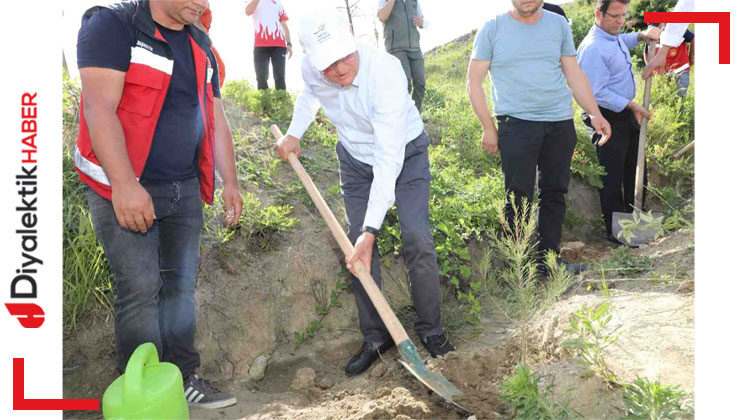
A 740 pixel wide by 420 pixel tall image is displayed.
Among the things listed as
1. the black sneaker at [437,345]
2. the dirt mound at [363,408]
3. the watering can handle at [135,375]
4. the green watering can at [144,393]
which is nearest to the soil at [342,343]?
the dirt mound at [363,408]

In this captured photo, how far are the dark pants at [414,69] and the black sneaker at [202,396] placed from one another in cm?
418

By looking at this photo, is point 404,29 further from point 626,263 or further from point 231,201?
point 231,201

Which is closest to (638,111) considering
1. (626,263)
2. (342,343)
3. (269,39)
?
(626,263)

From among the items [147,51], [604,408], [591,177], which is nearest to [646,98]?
[591,177]

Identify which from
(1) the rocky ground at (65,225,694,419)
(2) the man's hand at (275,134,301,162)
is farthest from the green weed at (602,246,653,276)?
(2) the man's hand at (275,134,301,162)

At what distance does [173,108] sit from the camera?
2.69m

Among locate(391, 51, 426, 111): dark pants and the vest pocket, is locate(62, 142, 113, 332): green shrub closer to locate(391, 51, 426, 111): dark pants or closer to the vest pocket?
the vest pocket

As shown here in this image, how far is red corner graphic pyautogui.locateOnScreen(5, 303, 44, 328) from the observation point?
2430 mm

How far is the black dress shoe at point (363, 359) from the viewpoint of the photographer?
3.36 meters

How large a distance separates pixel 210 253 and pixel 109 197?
140 cm

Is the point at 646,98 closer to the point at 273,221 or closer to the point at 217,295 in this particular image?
the point at 273,221

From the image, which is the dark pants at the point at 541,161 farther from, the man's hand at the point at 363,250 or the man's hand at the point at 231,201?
the man's hand at the point at 231,201

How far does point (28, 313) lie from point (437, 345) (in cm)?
197

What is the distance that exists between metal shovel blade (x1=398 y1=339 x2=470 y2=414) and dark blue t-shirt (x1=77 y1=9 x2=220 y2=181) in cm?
132
